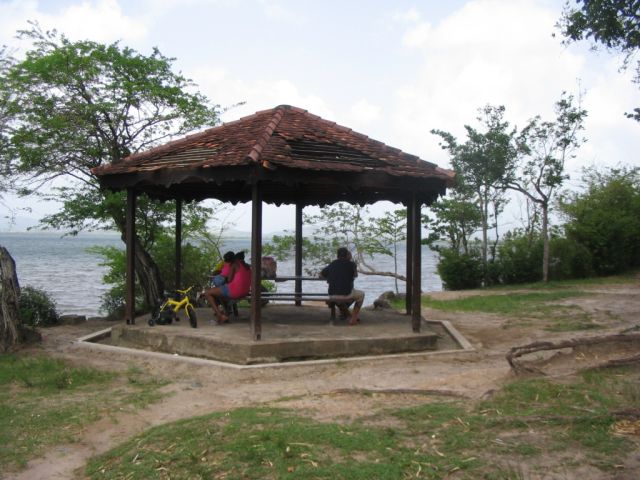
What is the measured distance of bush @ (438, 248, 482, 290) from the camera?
78.5 ft

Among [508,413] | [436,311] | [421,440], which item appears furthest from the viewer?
[436,311]

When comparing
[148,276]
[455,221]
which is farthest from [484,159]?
[148,276]

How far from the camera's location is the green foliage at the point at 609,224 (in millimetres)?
24344

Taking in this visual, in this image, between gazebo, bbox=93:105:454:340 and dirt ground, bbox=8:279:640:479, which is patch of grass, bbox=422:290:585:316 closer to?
dirt ground, bbox=8:279:640:479

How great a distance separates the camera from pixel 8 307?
10281 mm

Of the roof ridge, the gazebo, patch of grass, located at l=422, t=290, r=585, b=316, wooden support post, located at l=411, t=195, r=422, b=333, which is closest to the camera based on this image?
the roof ridge

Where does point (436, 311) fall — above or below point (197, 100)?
below

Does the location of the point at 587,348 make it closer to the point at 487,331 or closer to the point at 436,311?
the point at 487,331

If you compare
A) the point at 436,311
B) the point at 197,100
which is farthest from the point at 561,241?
the point at 197,100

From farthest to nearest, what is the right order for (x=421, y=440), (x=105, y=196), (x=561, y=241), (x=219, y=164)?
(x=561, y=241), (x=105, y=196), (x=219, y=164), (x=421, y=440)

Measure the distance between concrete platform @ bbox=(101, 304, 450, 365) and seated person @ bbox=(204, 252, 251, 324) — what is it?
44 cm

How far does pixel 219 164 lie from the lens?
883 centimetres

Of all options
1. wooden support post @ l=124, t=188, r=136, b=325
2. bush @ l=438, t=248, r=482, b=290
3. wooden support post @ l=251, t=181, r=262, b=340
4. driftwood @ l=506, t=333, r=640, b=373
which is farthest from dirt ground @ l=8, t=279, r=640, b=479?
bush @ l=438, t=248, r=482, b=290

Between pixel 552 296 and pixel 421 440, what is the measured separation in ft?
47.6
